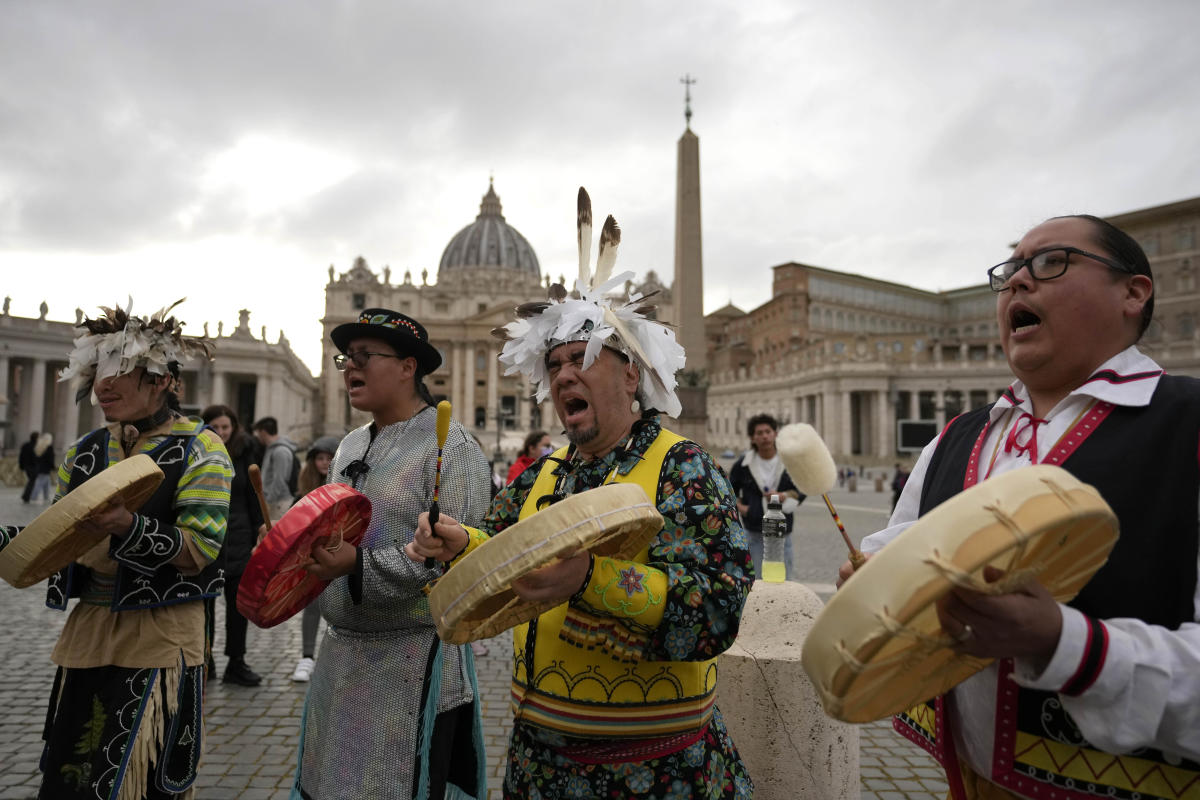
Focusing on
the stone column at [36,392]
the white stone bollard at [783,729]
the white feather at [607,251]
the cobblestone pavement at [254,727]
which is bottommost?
the cobblestone pavement at [254,727]

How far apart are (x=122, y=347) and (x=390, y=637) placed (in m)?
2.00

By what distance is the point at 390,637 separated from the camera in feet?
8.82

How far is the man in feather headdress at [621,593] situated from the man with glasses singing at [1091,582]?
48 centimetres

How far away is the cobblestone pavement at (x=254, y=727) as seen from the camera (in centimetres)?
414

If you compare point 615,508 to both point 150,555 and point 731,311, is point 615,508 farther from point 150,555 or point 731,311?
point 731,311

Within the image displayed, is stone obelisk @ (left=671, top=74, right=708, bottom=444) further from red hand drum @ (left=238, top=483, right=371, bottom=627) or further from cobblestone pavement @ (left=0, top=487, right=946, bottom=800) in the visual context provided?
red hand drum @ (left=238, top=483, right=371, bottom=627)

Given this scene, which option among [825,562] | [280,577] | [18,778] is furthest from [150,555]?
[825,562]

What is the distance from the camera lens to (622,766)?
2020 millimetres

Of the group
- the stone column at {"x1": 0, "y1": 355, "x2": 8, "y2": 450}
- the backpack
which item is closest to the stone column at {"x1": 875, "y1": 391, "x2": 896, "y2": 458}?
the backpack

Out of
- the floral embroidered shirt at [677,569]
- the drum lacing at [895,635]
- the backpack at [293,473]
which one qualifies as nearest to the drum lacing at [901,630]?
the drum lacing at [895,635]

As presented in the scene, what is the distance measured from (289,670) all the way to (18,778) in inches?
90.3

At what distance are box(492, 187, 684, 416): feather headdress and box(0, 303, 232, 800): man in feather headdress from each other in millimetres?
1682

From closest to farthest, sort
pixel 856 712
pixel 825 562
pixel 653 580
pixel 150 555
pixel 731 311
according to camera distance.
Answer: pixel 856 712
pixel 653 580
pixel 150 555
pixel 825 562
pixel 731 311

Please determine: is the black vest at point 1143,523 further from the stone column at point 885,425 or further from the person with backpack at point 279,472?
the stone column at point 885,425
